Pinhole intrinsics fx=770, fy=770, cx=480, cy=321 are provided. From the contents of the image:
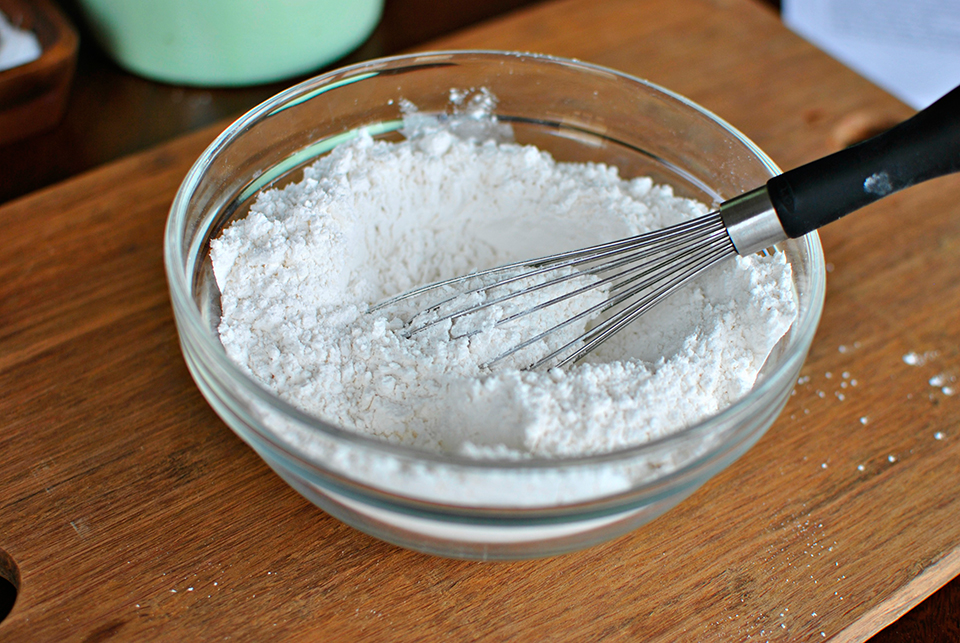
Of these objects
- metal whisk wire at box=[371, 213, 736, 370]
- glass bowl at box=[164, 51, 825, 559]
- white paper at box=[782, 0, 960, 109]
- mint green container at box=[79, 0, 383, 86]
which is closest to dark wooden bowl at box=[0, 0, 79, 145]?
mint green container at box=[79, 0, 383, 86]

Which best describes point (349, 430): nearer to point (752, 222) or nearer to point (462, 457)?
point (462, 457)

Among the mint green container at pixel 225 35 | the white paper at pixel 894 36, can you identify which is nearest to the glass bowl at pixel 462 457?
the mint green container at pixel 225 35

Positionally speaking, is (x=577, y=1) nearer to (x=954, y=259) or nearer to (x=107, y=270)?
(x=954, y=259)

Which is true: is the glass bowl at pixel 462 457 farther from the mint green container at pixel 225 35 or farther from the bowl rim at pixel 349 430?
the mint green container at pixel 225 35

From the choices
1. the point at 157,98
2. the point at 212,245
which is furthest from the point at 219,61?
the point at 212,245

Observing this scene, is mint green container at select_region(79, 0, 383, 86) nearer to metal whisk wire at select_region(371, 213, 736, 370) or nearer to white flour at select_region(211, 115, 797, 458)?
white flour at select_region(211, 115, 797, 458)

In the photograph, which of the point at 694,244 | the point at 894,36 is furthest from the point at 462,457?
the point at 894,36
